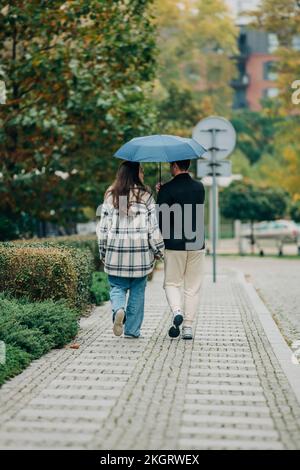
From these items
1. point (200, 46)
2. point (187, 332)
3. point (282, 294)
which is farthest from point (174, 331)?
point (200, 46)

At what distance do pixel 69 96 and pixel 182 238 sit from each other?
8.97 m

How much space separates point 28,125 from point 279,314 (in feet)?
Answer: 23.4

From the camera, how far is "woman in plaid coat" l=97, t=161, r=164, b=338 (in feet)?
→ 33.3

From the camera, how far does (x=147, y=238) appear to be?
33.5ft

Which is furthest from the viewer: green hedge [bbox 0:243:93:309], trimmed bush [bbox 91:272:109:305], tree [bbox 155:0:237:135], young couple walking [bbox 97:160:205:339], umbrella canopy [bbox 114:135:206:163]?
tree [bbox 155:0:237:135]

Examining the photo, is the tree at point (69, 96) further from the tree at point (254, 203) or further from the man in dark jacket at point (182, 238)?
the tree at point (254, 203)

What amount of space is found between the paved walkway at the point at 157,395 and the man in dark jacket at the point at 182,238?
0.38 metres

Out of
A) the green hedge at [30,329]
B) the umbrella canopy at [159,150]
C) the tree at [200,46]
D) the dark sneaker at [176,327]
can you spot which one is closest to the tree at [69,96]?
the umbrella canopy at [159,150]

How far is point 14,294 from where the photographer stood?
10.8 meters

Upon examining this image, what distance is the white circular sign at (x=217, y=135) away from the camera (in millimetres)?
→ 18188

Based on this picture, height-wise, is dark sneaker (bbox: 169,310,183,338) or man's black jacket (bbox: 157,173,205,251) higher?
man's black jacket (bbox: 157,173,205,251)

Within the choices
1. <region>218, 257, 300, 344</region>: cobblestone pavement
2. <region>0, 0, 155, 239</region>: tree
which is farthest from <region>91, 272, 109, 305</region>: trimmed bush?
<region>0, 0, 155, 239</region>: tree

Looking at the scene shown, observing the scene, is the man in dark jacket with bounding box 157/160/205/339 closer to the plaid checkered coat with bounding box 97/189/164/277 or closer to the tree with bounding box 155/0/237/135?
the plaid checkered coat with bounding box 97/189/164/277

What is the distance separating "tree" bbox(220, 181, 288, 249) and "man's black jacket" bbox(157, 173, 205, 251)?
33.1 meters
